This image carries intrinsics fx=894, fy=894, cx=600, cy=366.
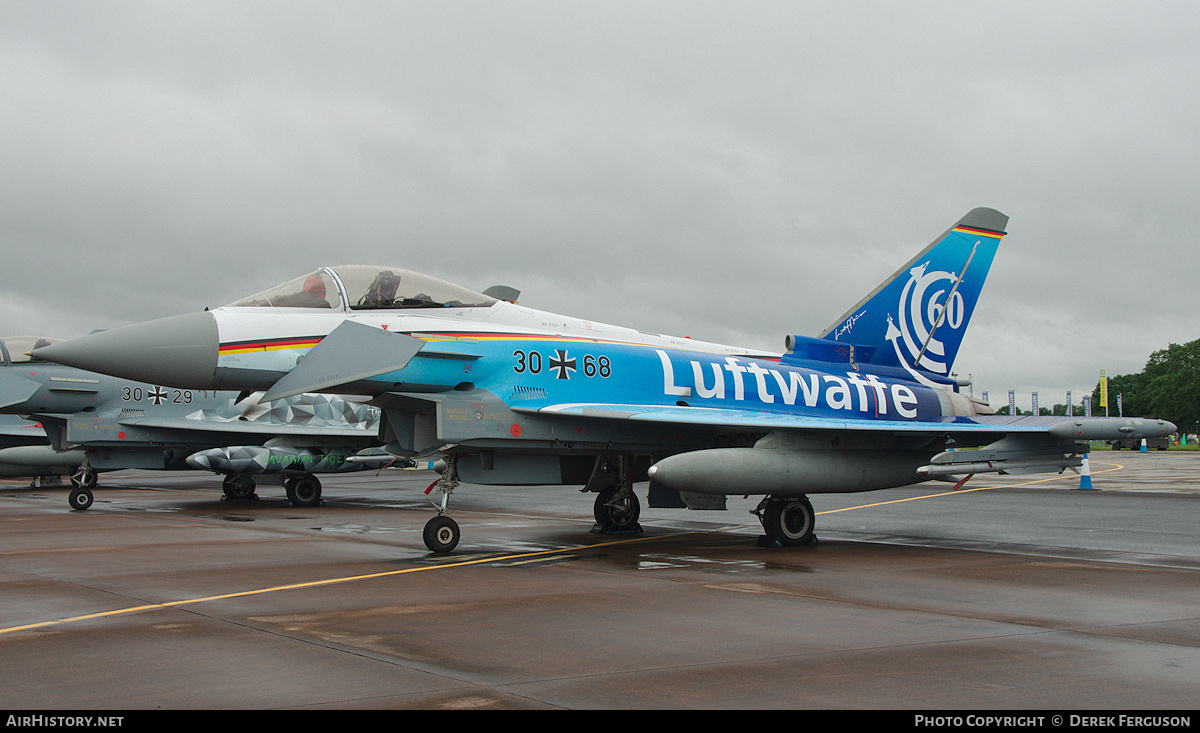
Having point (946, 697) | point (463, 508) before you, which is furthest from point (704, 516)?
point (946, 697)

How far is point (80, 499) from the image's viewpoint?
718 inches

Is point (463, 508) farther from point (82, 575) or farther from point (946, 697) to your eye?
point (946, 697)

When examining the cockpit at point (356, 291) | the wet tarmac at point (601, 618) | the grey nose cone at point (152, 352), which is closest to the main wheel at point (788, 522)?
the wet tarmac at point (601, 618)

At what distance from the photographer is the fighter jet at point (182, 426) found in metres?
20.0

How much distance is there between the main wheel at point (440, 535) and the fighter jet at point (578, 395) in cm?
3

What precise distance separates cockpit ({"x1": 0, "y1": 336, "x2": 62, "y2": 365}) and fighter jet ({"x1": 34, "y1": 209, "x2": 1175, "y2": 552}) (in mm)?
13673

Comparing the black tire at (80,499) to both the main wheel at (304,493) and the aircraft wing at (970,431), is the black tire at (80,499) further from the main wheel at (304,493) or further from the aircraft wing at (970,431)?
the aircraft wing at (970,431)

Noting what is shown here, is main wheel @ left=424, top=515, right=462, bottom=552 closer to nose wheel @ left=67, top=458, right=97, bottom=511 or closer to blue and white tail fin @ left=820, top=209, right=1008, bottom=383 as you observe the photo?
blue and white tail fin @ left=820, top=209, right=1008, bottom=383

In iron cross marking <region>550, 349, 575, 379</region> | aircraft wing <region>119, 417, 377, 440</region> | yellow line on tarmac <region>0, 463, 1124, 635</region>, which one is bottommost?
yellow line on tarmac <region>0, 463, 1124, 635</region>

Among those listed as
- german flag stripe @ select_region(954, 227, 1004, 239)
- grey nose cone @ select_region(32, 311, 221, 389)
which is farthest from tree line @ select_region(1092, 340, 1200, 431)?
grey nose cone @ select_region(32, 311, 221, 389)

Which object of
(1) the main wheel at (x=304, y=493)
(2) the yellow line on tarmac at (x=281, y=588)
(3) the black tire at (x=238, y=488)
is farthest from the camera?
(3) the black tire at (x=238, y=488)

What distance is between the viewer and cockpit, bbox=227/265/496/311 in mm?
10391

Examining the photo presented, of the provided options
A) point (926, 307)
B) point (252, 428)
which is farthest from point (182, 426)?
point (926, 307)

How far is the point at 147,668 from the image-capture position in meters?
4.88
